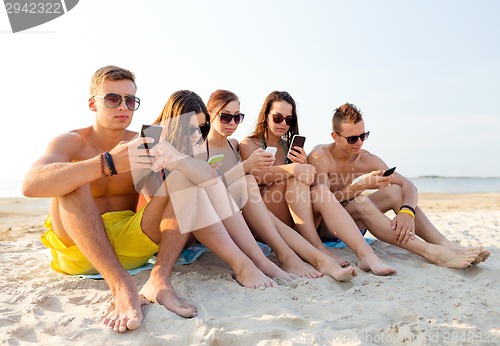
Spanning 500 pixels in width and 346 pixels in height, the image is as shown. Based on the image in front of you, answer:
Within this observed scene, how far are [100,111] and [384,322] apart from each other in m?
2.38

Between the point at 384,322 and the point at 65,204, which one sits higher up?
the point at 65,204

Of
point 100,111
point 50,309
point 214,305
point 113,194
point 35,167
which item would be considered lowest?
point 214,305

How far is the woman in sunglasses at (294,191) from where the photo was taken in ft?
12.3

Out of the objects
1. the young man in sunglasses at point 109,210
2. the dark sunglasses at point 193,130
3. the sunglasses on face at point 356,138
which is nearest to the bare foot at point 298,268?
the young man in sunglasses at point 109,210

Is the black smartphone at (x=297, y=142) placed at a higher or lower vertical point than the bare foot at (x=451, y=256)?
higher

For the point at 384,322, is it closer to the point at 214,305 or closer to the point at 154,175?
the point at 214,305

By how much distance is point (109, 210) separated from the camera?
3516mm

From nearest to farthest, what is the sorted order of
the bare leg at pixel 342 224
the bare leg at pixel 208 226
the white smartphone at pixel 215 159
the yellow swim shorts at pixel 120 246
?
the bare leg at pixel 208 226 < the yellow swim shorts at pixel 120 246 < the bare leg at pixel 342 224 < the white smartphone at pixel 215 159

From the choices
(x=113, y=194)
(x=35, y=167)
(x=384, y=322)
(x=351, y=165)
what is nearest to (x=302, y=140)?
(x=351, y=165)

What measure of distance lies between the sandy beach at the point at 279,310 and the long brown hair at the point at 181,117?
1008 millimetres

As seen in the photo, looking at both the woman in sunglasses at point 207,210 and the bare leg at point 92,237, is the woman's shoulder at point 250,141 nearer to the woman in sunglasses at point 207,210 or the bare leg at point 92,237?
the woman in sunglasses at point 207,210

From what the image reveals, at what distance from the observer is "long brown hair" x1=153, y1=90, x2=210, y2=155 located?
11.3 ft

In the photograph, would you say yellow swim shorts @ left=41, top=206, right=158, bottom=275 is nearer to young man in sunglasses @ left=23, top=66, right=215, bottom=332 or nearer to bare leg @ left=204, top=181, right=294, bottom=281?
young man in sunglasses @ left=23, top=66, right=215, bottom=332

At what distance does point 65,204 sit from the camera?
2764 millimetres
